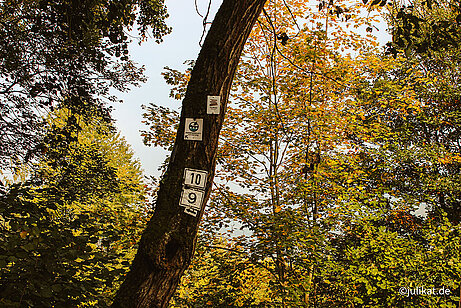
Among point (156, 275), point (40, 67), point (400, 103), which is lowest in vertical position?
point (156, 275)

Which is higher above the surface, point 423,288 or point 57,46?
point 57,46

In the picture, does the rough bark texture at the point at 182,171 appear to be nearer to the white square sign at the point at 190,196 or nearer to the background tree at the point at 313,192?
the white square sign at the point at 190,196

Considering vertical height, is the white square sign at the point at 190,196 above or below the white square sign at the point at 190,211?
above

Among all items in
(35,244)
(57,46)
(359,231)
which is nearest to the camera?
(35,244)

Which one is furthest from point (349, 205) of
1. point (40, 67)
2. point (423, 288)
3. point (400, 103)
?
point (40, 67)

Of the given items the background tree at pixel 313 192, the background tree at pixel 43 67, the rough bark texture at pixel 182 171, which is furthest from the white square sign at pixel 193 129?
the background tree at pixel 43 67

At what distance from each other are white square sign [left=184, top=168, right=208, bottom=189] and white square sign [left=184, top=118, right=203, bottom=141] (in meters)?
0.19

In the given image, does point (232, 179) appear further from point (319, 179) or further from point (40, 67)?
point (40, 67)

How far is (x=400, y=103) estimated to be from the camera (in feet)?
22.7

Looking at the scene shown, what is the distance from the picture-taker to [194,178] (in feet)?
5.84

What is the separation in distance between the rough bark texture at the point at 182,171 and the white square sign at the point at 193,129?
26mm

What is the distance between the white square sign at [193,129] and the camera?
183 centimetres

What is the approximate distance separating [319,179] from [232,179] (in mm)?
1789

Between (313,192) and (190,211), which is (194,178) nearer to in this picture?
(190,211)
